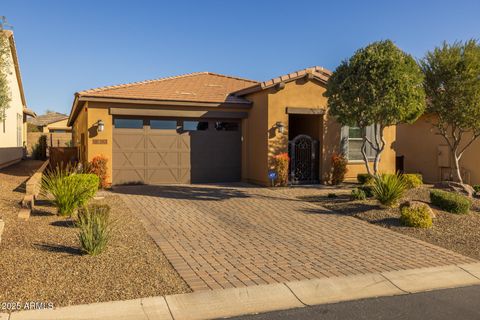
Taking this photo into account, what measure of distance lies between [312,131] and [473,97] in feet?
20.0

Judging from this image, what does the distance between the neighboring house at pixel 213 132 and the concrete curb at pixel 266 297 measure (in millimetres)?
9363

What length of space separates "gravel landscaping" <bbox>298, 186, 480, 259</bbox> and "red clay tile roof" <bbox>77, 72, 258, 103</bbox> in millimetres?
6132

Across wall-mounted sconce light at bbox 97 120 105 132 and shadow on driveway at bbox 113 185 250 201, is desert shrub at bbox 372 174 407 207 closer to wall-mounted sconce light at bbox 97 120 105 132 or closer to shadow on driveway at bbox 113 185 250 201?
shadow on driveway at bbox 113 185 250 201

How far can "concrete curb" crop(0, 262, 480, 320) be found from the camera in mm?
4734

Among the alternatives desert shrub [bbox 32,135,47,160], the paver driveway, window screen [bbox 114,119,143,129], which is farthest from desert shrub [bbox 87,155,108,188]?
desert shrub [bbox 32,135,47,160]

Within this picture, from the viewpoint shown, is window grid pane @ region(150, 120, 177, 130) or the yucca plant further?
window grid pane @ region(150, 120, 177, 130)

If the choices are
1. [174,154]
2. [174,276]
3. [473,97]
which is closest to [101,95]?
[174,154]

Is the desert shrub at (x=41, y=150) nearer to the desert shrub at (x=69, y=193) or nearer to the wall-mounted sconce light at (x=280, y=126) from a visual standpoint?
the wall-mounted sconce light at (x=280, y=126)

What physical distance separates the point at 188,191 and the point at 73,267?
328 inches

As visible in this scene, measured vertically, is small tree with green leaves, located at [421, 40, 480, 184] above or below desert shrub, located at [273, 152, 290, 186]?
above

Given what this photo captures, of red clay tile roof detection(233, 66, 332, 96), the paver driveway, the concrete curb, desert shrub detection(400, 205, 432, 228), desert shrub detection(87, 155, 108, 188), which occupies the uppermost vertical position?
red clay tile roof detection(233, 66, 332, 96)

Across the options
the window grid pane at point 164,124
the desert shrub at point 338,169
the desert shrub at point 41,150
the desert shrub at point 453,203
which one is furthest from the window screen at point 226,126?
the desert shrub at point 41,150

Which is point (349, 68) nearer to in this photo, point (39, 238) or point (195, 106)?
point (195, 106)

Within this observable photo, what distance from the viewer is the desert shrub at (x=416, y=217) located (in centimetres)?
912
